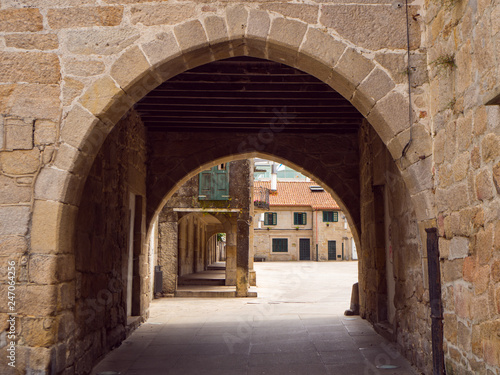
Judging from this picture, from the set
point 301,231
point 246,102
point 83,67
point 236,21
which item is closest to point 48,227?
point 83,67

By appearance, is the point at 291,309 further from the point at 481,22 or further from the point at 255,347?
the point at 481,22

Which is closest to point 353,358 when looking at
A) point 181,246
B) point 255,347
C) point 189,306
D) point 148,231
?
point 255,347

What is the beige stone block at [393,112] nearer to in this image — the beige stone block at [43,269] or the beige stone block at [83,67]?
the beige stone block at [83,67]

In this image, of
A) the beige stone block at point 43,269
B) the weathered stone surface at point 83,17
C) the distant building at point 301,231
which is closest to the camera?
the beige stone block at point 43,269

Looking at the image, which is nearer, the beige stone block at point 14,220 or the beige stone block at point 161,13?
the beige stone block at point 14,220

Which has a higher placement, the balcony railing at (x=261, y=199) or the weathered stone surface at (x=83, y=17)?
the balcony railing at (x=261, y=199)

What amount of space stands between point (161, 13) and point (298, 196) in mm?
28338

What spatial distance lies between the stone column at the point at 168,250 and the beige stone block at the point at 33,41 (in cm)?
750

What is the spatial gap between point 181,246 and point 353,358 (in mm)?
9331

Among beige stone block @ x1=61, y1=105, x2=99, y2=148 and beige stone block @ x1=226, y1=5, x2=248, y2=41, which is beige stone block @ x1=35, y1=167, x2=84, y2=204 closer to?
beige stone block @ x1=61, y1=105, x2=99, y2=148

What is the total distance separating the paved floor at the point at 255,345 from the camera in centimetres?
408

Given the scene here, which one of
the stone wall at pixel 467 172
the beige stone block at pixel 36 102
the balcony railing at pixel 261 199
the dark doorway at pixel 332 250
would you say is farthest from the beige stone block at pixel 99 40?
the dark doorway at pixel 332 250

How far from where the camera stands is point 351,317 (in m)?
6.73

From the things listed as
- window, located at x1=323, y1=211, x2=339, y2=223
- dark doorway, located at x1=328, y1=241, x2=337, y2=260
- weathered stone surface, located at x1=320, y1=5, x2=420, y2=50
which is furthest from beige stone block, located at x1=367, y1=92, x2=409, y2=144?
dark doorway, located at x1=328, y1=241, x2=337, y2=260
